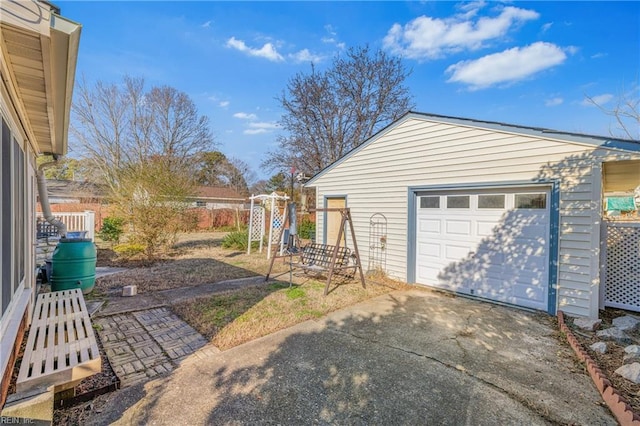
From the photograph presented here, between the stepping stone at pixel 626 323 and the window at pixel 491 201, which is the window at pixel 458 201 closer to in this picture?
the window at pixel 491 201

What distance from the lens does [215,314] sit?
435cm

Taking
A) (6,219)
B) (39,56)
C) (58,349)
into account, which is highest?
(39,56)

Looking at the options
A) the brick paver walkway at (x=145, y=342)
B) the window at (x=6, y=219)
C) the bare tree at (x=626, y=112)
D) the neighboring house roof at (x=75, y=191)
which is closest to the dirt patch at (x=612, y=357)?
the brick paver walkway at (x=145, y=342)

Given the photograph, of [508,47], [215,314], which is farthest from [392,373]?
[508,47]

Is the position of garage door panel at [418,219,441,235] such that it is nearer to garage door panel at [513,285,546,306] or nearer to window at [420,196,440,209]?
window at [420,196,440,209]

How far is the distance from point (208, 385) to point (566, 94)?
15.2 meters

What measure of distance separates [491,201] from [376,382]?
164 inches

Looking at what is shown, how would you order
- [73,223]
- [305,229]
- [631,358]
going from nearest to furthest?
[631,358] < [73,223] < [305,229]

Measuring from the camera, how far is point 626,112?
11.5 meters

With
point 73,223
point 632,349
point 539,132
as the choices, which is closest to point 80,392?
point 632,349

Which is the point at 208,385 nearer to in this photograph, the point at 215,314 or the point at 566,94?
the point at 215,314

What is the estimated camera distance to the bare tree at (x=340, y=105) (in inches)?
695

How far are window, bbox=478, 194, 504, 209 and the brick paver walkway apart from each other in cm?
516

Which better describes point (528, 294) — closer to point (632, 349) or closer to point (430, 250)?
point (632, 349)
